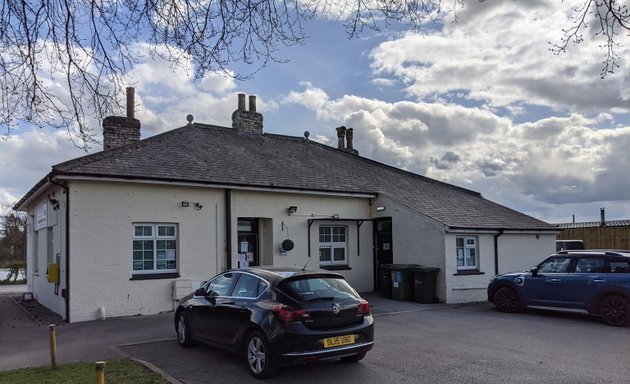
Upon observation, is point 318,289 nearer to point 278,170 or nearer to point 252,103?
point 278,170

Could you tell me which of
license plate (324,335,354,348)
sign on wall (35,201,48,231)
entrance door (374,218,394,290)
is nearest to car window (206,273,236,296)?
license plate (324,335,354,348)

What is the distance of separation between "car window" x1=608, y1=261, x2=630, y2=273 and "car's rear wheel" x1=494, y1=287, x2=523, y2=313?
8.17 feet

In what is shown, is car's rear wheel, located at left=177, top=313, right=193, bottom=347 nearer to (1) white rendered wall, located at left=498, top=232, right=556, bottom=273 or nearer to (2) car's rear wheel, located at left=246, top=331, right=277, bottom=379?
(2) car's rear wheel, located at left=246, top=331, right=277, bottom=379

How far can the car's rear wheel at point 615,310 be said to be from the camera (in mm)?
11734

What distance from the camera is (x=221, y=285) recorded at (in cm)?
887

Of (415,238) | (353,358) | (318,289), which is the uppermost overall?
(415,238)

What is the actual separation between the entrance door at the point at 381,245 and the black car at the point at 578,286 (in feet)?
Result: 15.3

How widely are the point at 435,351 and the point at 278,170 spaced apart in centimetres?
1009

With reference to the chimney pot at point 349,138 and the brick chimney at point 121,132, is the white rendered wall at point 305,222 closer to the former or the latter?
the brick chimney at point 121,132

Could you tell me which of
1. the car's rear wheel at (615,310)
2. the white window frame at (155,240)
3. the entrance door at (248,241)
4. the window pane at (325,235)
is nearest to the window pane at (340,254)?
the window pane at (325,235)

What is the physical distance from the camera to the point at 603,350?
930 cm

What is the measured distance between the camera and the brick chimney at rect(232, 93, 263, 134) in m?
21.0

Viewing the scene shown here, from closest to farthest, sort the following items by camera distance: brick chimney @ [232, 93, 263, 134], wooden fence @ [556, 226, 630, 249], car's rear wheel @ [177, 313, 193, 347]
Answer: car's rear wheel @ [177, 313, 193, 347] → brick chimney @ [232, 93, 263, 134] → wooden fence @ [556, 226, 630, 249]

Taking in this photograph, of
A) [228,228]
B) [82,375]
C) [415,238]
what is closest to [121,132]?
[228,228]
